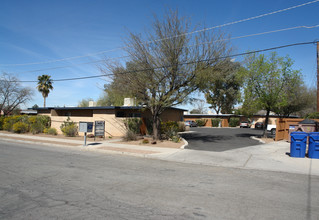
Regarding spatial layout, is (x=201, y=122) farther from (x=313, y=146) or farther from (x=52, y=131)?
(x=313, y=146)

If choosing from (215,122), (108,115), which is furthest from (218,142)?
(215,122)

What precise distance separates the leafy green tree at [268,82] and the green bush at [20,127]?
2259 cm

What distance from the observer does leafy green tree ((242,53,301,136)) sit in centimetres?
1869

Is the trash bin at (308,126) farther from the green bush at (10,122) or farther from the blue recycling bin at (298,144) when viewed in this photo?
the green bush at (10,122)

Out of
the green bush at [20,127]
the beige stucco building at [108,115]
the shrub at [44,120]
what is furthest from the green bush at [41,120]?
the green bush at [20,127]

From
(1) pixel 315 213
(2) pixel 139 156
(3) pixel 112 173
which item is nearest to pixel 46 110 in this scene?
(2) pixel 139 156

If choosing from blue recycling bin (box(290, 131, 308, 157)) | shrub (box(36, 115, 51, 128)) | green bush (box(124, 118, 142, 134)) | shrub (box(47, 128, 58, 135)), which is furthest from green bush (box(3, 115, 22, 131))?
blue recycling bin (box(290, 131, 308, 157))

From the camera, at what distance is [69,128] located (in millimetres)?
20594

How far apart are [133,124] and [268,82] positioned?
12403 millimetres

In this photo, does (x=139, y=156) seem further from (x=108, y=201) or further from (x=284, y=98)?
(x=284, y=98)

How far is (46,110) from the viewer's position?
26.9 m

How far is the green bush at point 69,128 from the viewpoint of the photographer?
20592mm

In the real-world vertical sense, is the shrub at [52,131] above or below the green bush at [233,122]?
below

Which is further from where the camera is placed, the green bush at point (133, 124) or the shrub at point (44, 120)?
the shrub at point (44, 120)
